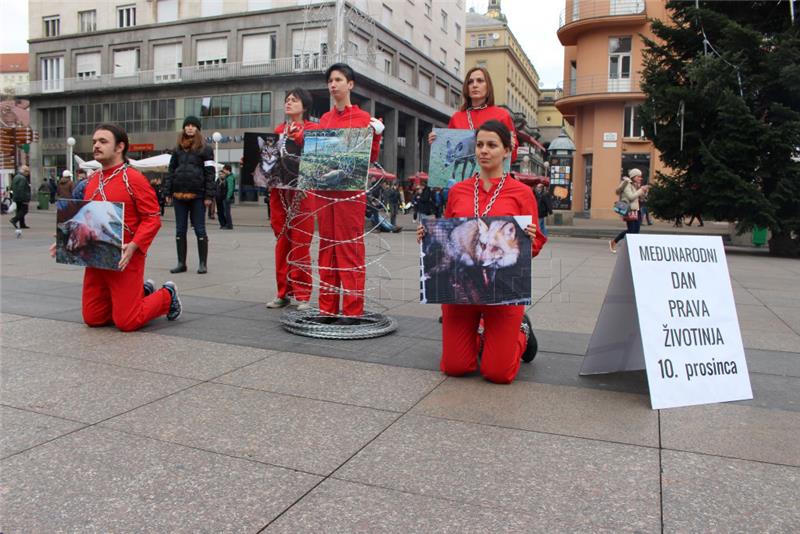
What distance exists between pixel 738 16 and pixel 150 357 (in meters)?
16.1

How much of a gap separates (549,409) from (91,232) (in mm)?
3649

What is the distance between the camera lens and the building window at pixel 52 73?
47344 mm

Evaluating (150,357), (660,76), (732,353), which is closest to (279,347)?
(150,357)

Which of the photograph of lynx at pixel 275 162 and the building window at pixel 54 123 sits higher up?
the building window at pixel 54 123

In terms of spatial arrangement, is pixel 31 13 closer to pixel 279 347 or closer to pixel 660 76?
pixel 660 76

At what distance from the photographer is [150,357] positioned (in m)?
4.42

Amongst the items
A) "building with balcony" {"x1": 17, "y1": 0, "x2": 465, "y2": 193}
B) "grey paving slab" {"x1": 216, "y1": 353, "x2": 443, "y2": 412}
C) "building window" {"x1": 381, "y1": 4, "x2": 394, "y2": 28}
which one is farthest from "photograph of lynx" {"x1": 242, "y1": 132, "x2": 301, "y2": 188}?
"building window" {"x1": 381, "y1": 4, "x2": 394, "y2": 28}

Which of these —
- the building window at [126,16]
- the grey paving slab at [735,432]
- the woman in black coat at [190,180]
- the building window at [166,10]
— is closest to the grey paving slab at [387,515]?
the grey paving slab at [735,432]

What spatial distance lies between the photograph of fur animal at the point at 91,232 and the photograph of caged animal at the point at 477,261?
252 centimetres

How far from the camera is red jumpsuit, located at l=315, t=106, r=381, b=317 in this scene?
5395 mm

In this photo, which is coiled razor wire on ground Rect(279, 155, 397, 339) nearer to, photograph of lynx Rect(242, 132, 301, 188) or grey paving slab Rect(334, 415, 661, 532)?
photograph of lynx Rect(242, 132, 301, 188)

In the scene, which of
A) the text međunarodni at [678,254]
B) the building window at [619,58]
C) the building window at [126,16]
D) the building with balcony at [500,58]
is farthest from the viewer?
the building with balcony at [500,58]

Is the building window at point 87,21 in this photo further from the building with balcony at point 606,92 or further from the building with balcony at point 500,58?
the building with balcony at point 500,58

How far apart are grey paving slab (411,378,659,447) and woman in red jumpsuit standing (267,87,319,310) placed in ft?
8.20
